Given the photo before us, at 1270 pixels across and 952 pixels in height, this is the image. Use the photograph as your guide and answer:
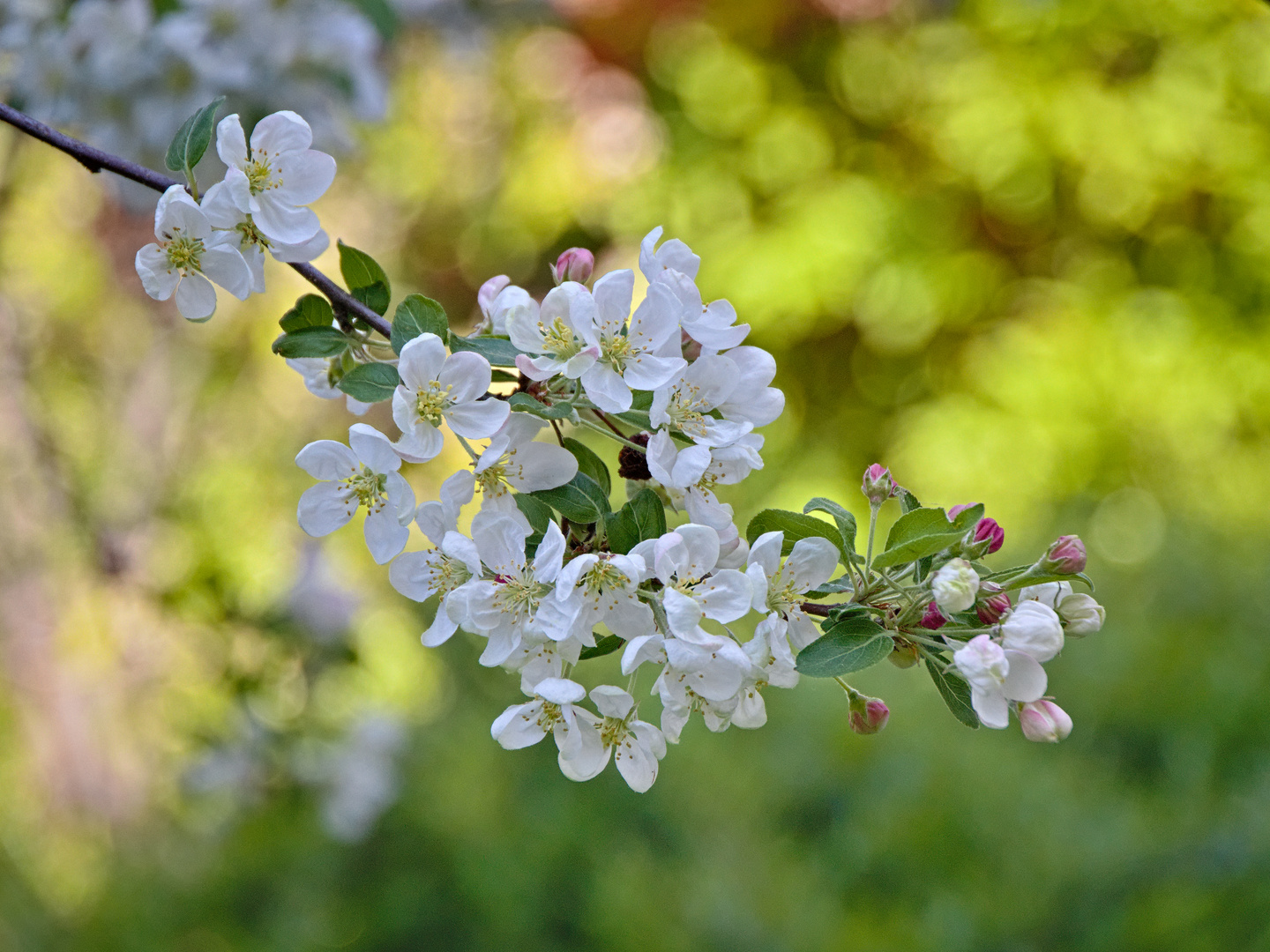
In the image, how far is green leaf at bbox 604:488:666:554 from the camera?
2.22ft

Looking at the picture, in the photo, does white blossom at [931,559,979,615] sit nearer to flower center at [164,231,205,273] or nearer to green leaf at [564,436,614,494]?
→ green leaf at [564,436,614,494]

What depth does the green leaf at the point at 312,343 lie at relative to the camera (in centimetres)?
70

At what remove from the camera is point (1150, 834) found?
66.4 inches

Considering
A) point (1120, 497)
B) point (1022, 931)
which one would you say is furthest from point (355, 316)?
point (1120, 497)

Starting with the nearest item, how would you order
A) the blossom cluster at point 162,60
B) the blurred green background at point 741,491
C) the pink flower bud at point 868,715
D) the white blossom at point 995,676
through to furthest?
the white blossom at point 995,676 < the pink flower bud at point 868,715 < the blossom cluster at point 162,60 < the blurred green background at point 741,491

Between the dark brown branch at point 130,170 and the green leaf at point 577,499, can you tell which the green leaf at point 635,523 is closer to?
the green leaf at point 577,499

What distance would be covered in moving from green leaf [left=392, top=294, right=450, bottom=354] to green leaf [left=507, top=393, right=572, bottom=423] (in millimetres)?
68

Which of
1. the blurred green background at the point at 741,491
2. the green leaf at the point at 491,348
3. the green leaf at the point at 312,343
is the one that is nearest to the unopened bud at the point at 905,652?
the green leaf at the point at 491,348

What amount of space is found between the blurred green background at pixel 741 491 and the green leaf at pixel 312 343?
41.7 inches

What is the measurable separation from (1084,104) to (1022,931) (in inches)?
146

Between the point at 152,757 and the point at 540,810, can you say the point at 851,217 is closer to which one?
the point at 540,810

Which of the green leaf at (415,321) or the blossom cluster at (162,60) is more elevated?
the blossom cluster at (162,60)

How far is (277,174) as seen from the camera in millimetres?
713

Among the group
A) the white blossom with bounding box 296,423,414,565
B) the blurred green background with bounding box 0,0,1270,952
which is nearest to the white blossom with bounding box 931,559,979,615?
the white blossom with bounding box 296,423,414,565
